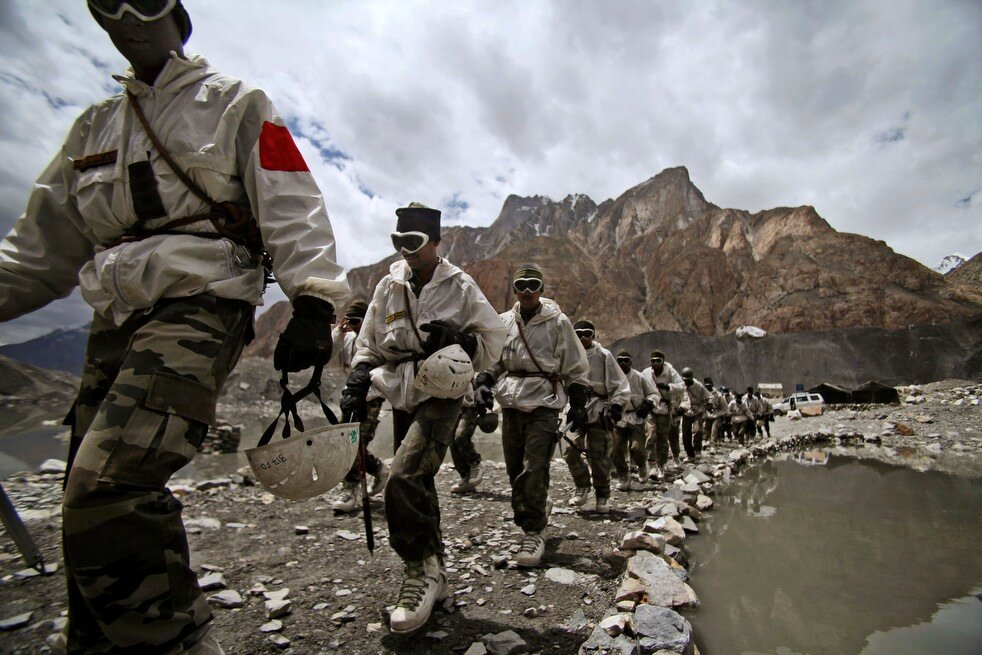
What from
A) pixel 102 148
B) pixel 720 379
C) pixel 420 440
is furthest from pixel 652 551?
pixel 720 379

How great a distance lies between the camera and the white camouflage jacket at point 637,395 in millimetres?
7152

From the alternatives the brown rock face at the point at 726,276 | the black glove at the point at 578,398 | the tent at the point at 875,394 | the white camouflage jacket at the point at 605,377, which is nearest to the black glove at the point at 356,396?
the black glove at the point at 578,398

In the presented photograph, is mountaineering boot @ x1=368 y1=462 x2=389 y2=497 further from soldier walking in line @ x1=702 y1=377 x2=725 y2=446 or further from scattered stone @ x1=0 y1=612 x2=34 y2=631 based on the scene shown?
soldier walking in line @ x1=702 y1=377 x2=725 y2=446

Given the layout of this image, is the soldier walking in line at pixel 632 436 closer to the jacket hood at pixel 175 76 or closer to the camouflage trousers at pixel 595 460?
the camouflage trousers at pixel 595 460

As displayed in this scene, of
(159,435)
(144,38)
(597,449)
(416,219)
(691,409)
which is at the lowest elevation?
(597,449)

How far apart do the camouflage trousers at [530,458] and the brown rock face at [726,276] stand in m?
54.2

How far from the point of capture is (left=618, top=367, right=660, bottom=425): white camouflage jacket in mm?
7152

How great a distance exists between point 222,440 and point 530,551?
27.1 ft

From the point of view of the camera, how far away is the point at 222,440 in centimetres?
923

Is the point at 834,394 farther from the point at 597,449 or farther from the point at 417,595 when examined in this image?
the point at 417,595

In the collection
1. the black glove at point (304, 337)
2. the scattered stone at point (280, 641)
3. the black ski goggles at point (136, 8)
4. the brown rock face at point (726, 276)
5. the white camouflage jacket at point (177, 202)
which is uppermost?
the brown rock face at point (726, 276)

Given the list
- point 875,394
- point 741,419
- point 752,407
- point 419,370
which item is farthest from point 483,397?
point 875,394

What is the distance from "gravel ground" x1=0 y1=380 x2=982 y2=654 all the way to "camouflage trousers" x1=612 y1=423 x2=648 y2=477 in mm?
1409

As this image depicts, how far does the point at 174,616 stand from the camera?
4.23 feet
